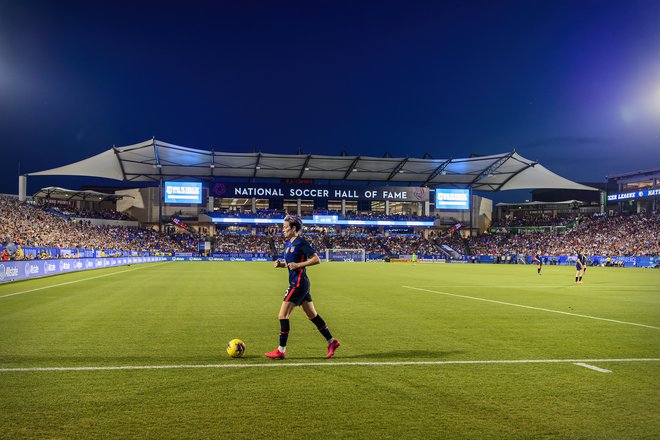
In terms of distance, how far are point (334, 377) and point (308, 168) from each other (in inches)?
2976

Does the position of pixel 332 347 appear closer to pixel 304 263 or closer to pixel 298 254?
pixel 304 263

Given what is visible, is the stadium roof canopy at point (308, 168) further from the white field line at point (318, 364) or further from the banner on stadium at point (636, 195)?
the white field line at point (318, 364)

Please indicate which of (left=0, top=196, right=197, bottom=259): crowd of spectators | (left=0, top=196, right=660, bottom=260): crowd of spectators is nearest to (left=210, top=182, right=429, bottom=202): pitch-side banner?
(left=0, top=196, right=660, bottom=260): crowd of spectators

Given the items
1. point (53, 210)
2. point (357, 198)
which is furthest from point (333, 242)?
point (53, 210)

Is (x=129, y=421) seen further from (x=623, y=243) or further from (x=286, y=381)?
(x=623, y=243)

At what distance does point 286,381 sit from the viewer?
20.3 ft

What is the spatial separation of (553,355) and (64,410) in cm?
699

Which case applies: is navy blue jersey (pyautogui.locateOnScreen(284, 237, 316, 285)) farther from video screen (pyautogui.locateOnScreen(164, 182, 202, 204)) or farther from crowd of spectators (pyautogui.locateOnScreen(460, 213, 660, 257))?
video screen (pyautogui.locateOnScreen(164, 182, 202, 204))

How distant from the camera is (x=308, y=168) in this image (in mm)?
81125

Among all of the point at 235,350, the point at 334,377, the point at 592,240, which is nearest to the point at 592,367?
the point at 334,377

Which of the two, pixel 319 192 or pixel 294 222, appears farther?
pixel 319 192

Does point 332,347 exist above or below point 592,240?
above

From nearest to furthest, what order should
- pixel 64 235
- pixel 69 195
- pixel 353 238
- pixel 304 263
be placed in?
pixel 304 263 < pixel 64 235 < pixel 69 195 < pixel 353 238

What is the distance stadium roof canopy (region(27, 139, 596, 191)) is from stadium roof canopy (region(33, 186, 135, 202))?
3982mm
